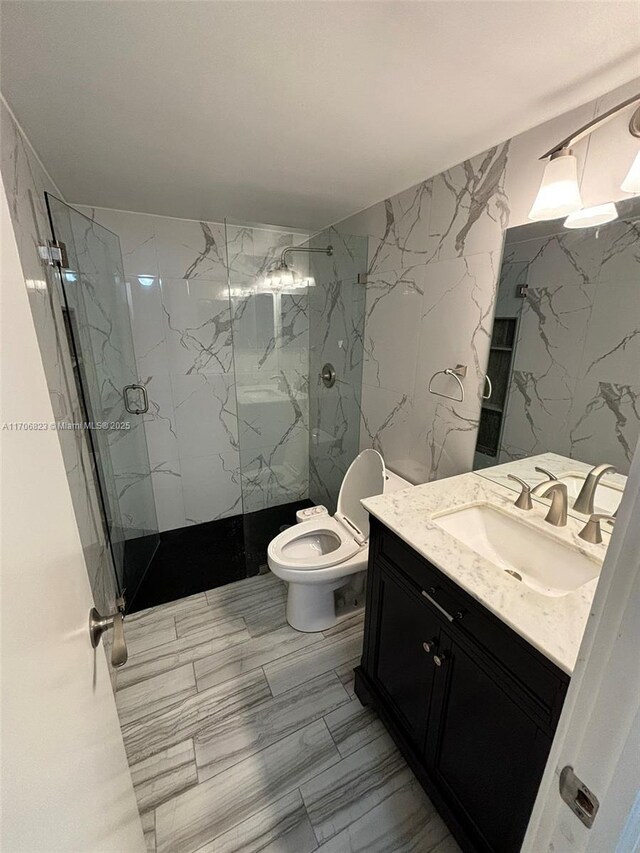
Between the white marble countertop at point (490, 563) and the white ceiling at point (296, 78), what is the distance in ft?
4.25

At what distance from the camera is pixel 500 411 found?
1419mm

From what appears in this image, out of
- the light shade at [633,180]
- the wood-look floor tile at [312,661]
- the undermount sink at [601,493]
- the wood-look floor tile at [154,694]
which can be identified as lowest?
the wood-look floor tile at [154,694]

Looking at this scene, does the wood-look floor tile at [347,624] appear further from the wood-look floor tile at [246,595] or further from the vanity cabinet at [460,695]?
the vanity cabinet at [460,695]

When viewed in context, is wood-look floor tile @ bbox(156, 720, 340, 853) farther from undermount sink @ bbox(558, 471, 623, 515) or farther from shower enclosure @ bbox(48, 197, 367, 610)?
undermount sink @ bbox(558, 471, 623, 515)

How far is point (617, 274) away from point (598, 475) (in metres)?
0.62

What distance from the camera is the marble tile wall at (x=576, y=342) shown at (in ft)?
3.40

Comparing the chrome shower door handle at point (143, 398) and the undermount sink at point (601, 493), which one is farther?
the chrome shower door handle at point (143, 398)

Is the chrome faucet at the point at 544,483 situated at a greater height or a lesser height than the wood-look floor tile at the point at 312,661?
greater

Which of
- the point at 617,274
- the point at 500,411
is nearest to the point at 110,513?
the point at 500,411

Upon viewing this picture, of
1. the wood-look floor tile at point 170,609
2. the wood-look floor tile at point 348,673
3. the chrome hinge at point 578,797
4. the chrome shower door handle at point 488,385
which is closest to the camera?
the chrome hinge at point 578,797

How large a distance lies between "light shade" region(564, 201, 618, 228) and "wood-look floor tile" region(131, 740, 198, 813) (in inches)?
91.2

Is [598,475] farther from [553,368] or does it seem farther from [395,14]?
[395,14]

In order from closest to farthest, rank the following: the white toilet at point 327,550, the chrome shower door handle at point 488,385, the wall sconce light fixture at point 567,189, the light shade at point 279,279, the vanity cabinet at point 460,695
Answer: the vanity cabinet at point 460,695 < the wall sconce light fixture at point 567,189 < the chrome shower door handle at point 488,385 < the white toilet at point 327,550 < the light shade at point 279,279

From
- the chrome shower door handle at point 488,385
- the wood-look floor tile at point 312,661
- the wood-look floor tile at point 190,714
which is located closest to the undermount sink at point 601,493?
the chrome shower door handle at point 488,385
